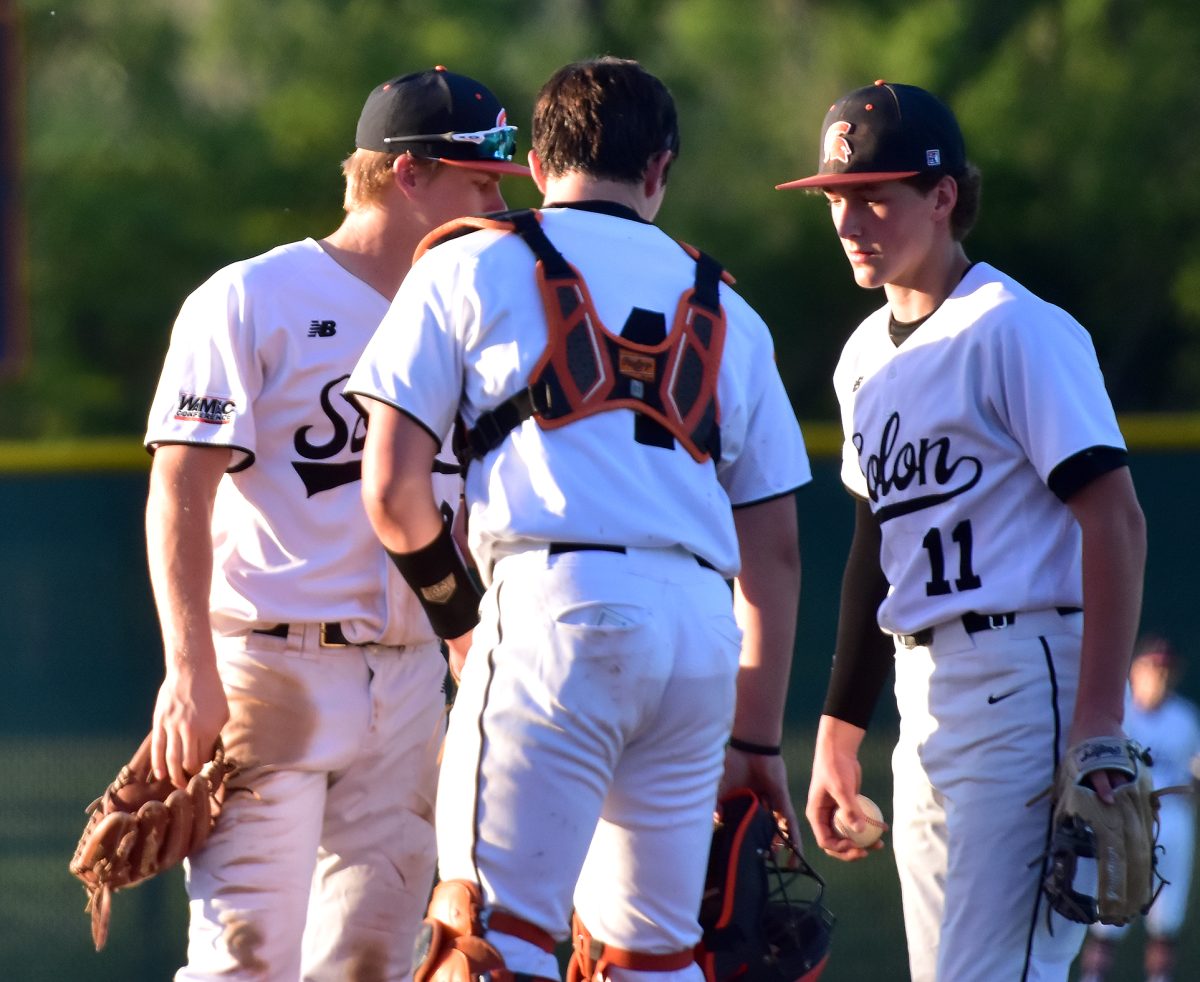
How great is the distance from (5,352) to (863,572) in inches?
187

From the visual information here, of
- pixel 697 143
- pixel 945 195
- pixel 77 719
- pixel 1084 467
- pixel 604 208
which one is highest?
pixel 697 143

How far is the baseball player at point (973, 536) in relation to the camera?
3354 mm

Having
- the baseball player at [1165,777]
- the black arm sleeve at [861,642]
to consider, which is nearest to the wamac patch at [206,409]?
the black arm sleeve at [861,642]

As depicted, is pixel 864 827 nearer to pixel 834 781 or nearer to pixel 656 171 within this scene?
pixel 834 781

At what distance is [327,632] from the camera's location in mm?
3783

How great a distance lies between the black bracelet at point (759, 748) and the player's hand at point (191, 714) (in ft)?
3.21

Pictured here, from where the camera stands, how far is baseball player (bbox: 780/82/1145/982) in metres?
3.35

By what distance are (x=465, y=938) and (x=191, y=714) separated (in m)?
0.87

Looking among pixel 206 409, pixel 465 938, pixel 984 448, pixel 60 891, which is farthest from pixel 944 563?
pixel 60 891

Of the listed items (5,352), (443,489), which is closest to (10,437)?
(5,352)

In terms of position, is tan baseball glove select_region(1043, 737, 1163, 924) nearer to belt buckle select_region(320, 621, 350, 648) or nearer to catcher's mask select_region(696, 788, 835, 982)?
catcher's mask select_region(696, 788, 835, 982)

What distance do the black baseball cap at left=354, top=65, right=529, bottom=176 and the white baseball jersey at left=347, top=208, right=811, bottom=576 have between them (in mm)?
639

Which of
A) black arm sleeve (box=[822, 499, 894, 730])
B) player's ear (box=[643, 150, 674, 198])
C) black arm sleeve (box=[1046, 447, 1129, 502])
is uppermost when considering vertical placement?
player's ear (box=[643, 150, 674, 198])

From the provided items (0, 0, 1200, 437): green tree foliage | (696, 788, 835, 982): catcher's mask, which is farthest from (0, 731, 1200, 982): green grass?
(0, 0, 1200, 437): green tree foliage
